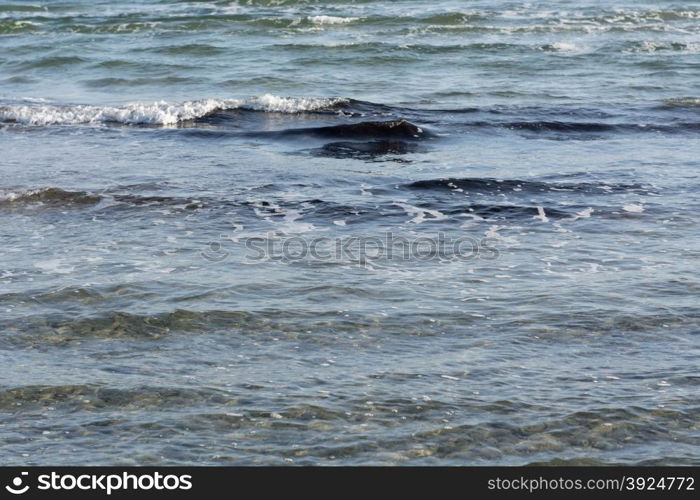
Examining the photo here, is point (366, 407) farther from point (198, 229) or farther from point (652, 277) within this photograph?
point (198, 229)

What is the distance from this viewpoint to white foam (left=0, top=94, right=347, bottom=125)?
1296 centimetres

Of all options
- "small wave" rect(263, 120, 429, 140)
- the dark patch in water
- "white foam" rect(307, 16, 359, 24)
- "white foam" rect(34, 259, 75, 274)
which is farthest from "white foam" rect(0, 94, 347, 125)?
"white foam" rect(307, 16, 359, 24)

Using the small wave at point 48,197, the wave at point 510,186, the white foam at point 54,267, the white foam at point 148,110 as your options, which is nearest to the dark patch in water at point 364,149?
the wave at point 510,186

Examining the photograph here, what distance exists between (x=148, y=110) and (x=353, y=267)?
21.6 feet

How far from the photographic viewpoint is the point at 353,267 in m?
7.41

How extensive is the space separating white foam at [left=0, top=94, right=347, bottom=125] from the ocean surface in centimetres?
5


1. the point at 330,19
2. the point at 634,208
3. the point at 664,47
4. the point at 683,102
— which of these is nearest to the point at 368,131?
the point at 634,208

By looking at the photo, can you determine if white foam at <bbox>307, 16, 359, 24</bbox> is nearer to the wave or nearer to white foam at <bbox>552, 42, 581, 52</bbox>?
white foam at <bbox>552, 42, 581, 52</bbox>

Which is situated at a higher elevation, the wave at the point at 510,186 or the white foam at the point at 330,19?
the white foam at the point at 330,19

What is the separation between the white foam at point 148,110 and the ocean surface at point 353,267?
47 millimetres

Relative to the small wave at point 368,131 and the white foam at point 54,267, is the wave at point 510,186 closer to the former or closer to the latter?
the small wave at point 368,131

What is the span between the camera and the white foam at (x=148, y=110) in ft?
42.5

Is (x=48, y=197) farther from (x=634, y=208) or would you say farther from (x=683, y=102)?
(x=683, y=102)

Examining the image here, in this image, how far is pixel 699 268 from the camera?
7.27 meters
